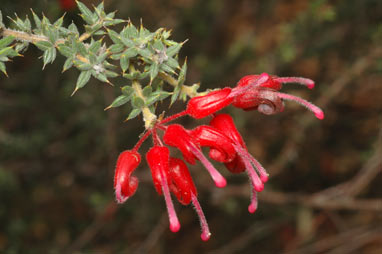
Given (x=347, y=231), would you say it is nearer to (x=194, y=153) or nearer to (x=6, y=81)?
(x=194, y=153)

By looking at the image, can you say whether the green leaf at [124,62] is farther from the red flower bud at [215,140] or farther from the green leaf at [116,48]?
the red flower bud at [215,140]

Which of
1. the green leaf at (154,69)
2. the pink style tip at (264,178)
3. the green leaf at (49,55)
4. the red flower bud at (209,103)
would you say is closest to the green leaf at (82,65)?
the green leaf at (49,55)

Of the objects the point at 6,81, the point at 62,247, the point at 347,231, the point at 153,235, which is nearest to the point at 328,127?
the point at 347,231

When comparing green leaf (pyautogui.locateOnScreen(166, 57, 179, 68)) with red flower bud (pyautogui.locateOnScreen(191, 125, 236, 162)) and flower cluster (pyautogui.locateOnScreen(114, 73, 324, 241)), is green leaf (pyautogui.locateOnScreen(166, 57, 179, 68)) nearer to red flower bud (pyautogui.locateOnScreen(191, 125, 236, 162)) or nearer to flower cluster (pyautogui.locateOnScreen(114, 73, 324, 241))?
flower cluster (pyautogui.locateOnScreen(114, 73, 324, 241))

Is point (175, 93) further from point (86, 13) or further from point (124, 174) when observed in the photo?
point (86, 13)

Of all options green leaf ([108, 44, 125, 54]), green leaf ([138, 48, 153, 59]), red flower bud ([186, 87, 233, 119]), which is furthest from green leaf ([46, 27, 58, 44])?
red flower bud ([186, 87, 233, 119])

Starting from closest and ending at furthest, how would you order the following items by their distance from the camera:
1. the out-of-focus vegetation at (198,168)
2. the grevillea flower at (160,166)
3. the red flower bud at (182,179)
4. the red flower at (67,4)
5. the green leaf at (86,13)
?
the grevillea flower at (160,166) < the red flower bud at (182,179) < the green leaf at (86,13) < the red flower at (67,4) < the out-of-focus vegetation at (198,168)

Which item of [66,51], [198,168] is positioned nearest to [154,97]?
[66,51]
